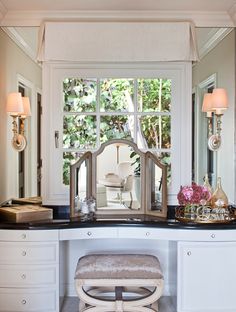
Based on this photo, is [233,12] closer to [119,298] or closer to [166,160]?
[166,160]

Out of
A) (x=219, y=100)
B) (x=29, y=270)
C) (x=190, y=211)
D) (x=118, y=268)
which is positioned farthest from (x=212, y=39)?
(x=29, y=270)

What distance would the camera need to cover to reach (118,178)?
124 inches

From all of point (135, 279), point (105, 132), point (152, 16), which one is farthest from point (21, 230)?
point (152, 16)

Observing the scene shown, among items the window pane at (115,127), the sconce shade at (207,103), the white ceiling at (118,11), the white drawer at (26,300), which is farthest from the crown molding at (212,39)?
the white drawer at (26,300)

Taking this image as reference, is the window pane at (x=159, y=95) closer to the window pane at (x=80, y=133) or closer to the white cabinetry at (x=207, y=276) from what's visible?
the window pane at (x=80, y=133)

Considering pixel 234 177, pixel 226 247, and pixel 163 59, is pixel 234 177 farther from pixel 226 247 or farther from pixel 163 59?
pixel 163 59

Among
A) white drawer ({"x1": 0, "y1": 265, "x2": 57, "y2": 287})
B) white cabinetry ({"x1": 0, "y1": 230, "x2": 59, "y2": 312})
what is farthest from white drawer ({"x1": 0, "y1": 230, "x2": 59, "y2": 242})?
white drawer ({"x1": 0, "y1": 265, "x2": 57, "y2": 287})

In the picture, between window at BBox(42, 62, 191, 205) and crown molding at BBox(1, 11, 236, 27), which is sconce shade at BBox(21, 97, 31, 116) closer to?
window at BBox(42, 62, 191, 205)

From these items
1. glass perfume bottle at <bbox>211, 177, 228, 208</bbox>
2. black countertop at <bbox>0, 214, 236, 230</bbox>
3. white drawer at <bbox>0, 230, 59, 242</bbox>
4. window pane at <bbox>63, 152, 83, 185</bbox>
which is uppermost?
window pane at <bbox>63, 152, 83, 185</bbox>

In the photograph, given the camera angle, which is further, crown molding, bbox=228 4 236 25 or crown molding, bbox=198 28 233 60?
crown molding, bbox=198 28 233 60

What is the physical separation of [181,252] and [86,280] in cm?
67

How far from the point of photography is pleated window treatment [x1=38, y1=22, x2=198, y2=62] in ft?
10.3

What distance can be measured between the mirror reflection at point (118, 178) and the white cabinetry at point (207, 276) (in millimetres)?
552

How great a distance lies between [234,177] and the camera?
Answer: 10.6ft
